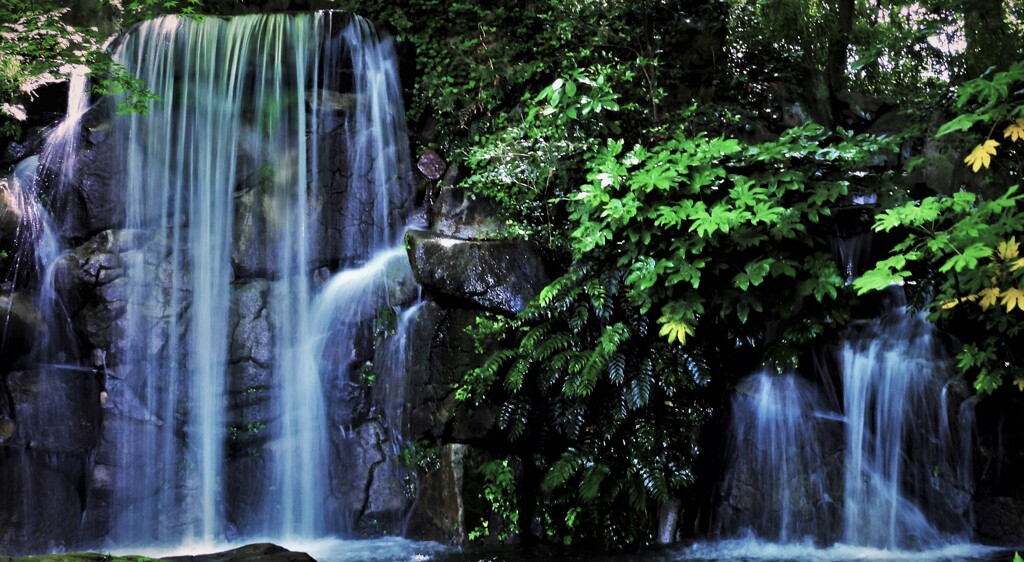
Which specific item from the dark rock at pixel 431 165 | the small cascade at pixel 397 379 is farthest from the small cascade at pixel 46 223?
the dark rock at pixel 431 165

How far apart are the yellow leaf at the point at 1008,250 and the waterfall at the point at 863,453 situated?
1.47m

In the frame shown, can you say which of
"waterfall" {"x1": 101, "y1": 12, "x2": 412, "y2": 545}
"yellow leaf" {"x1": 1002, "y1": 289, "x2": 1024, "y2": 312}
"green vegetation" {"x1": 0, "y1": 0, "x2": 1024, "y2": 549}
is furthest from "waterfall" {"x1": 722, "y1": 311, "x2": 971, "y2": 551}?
"waterfall" {"x1": 101, "y1": 12, "x2": 412, "y2": 545}

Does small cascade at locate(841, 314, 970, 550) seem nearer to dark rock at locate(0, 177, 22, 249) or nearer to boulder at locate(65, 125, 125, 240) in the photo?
boulder at locate(65, 125, 125, 240)

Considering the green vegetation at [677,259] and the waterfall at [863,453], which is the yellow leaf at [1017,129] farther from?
the waterfall at [863,453]

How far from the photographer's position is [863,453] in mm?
6621

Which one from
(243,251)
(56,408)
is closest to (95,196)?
(243,251)

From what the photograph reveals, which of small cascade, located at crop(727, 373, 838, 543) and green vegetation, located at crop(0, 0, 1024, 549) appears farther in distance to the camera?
small cascade, located at crop(727, 373, 838, 543)

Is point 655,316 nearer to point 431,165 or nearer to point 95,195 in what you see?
point 431,165

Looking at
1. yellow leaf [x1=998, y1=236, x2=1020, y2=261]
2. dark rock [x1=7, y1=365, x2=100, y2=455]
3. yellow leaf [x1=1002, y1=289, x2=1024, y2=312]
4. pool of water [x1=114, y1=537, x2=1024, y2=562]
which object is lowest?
pool of water [x1=114, y1=537, x2=1024, y2=562]

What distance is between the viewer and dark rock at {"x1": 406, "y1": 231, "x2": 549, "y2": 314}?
288 inches

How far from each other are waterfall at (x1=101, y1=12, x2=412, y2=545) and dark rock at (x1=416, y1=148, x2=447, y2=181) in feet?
0.69

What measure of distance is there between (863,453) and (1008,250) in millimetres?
2148

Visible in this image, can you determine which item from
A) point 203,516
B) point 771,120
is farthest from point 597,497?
point 771,120

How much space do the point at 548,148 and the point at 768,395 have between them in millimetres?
3218
